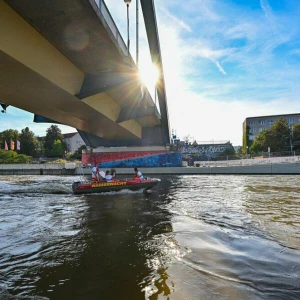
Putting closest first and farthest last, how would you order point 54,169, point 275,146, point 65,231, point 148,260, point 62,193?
point 148,260 → point 65,231 → point 62,193 → point 54,169 → point 275,146

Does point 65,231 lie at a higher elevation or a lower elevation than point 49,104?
lower

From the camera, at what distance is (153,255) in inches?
232

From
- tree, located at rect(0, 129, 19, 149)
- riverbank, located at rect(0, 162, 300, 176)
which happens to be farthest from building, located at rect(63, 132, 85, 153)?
riverbank, located at rect(0, 162, 300, 176)

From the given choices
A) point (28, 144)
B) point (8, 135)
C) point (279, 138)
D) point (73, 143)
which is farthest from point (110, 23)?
point (73, 143)

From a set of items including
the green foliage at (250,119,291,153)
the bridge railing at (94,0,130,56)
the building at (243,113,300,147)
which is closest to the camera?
the bridge railing at (94,0,130,56)

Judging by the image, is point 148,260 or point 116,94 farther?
point 116,94

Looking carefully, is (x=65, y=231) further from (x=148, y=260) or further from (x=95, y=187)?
(x=95, y=187)

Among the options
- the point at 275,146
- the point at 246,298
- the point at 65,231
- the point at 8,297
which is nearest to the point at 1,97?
the point at 65,231

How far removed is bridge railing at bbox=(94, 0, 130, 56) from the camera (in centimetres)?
1003

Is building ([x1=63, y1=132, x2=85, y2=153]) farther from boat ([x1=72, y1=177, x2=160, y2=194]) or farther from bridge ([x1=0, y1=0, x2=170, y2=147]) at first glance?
boat ([x1=72, y1=177, x2=160, y2=194])

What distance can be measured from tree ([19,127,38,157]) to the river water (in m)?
83.8

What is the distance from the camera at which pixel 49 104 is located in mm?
16953

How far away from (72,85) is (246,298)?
1348 cm

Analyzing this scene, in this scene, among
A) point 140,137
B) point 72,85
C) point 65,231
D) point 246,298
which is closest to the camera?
point 246,298
